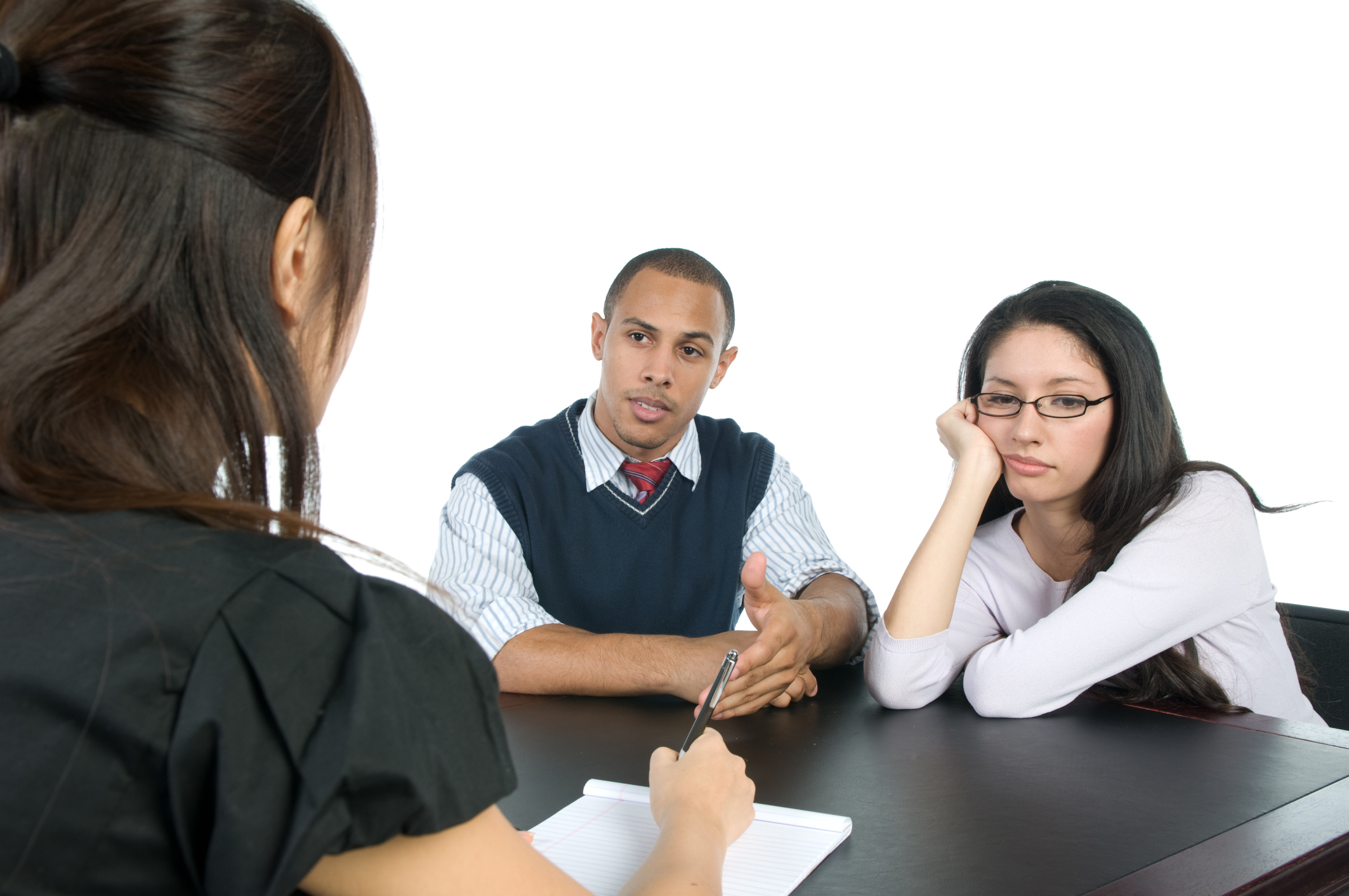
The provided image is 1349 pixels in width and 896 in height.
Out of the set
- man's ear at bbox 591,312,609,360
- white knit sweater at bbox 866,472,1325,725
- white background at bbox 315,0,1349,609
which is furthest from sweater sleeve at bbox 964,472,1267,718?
white background at bbox 315,0,1349,609

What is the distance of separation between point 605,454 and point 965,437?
0.72 metres

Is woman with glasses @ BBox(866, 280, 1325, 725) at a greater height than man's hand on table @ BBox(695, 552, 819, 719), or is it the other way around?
woman with glasses @ BBox(866, 280, 1325, 725)

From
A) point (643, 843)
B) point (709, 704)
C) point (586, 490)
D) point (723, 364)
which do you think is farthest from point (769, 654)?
point (723, 364)

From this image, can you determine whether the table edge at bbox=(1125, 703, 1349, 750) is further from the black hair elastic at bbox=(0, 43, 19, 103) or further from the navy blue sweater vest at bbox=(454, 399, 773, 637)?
the black hair elastic at bbox=(0, 43, 19, 103)

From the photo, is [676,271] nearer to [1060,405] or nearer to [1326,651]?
[1060,405]

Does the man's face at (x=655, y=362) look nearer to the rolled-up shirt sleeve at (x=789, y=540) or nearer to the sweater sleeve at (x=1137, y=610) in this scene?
the rolled-up shirt sleeve at (x=789, y=540)

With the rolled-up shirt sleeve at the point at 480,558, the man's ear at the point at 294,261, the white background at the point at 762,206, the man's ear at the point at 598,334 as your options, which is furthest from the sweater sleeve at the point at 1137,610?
the white background at the point at 762,206

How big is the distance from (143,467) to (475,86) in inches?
155

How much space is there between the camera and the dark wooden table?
0.80 m

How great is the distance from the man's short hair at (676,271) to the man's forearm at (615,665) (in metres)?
0.92

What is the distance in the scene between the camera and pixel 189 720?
0.48 m

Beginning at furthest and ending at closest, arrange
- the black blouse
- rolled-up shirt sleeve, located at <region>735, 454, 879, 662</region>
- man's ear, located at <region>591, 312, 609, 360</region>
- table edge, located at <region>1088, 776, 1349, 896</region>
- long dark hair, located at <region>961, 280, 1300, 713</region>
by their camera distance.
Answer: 1. man's ear, located at <region>591, 312, 609, 360</region>
2. rolled-up shirt sleeve, located at <region>735, 454, 879, 662</region>
3. long dark hair, located at <region>961, 280, 1300, 713</region>
4. table edge, located at <region>1088, 776, 1349, 896</region>
5. the black blouse

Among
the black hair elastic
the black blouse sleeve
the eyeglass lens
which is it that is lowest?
the black blouse sleeve

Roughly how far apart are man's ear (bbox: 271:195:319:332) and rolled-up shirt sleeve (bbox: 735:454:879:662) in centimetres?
137
